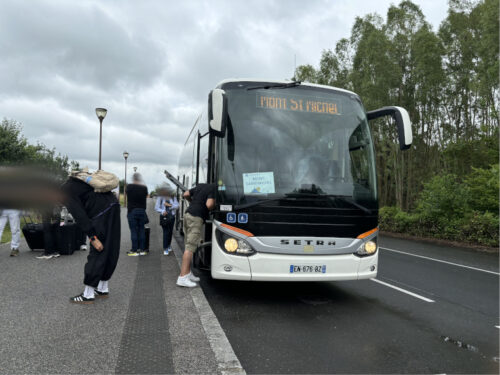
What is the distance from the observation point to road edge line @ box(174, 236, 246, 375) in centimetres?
333

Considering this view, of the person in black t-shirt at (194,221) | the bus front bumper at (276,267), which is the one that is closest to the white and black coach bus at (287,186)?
the bus front bumper at (276,267)

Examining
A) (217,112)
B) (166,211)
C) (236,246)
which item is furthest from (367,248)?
(166,211)

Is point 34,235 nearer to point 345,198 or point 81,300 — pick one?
point 81,300

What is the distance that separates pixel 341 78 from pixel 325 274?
2296 centimetres

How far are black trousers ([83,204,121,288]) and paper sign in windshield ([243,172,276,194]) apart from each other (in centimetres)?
179

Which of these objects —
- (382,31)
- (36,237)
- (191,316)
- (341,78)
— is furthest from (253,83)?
(341,78)

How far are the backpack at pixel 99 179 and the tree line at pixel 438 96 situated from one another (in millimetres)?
13400

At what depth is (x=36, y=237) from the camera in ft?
28.5

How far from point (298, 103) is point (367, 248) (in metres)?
2.28

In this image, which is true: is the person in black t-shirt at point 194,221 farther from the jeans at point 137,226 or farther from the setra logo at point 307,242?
the jeans at point 137,226

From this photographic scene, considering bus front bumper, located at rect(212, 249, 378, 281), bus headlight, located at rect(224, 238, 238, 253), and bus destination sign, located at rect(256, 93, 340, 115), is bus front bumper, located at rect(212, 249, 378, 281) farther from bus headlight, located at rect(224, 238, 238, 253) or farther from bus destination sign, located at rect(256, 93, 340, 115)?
bus destination sign, located at rect(256, 93, 340, 115)

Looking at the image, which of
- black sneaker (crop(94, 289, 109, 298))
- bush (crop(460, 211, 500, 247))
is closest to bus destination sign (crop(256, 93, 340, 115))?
black sneaker (crop(94, 289, 109, 298))

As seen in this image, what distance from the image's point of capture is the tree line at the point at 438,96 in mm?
14984

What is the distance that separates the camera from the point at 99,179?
16.3 feet
